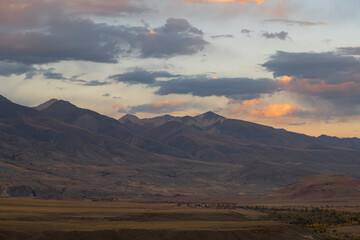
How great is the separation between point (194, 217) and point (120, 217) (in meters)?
14.6

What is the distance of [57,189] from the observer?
624ft

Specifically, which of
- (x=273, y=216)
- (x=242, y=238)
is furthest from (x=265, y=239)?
(x=273, y=216)

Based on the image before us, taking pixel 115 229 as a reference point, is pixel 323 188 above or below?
above

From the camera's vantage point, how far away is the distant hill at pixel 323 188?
170250mm

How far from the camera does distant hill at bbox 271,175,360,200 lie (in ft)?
559

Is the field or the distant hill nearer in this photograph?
the field

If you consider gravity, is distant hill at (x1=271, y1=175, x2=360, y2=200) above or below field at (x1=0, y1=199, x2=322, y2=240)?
above

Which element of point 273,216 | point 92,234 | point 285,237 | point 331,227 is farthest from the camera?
point 273,216

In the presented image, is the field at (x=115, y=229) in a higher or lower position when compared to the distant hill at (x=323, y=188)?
lower

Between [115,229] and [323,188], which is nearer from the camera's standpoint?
[115,229]

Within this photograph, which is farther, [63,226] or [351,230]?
[351,230]

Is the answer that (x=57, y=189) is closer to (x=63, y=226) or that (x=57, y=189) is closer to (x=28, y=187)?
(x=28, y=187)

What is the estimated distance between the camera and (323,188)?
176 m

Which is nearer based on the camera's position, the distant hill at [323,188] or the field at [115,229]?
the field at [115,229]
